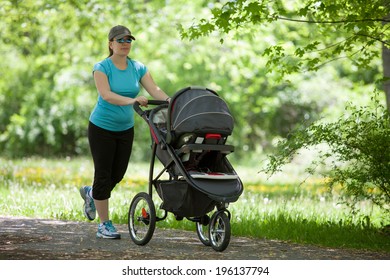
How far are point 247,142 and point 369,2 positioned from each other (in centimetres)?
1692

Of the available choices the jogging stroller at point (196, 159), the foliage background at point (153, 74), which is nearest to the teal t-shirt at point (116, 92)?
A: the jogging stroller at point (196, 159)

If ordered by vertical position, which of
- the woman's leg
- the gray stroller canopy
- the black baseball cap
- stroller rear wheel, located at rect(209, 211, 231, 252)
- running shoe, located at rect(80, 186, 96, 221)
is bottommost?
stroller rear wheel, located at rect(209, 211, 231, 252)

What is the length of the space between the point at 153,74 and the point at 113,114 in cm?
1326

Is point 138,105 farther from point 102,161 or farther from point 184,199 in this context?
point 184,199

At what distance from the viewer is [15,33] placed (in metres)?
16.0

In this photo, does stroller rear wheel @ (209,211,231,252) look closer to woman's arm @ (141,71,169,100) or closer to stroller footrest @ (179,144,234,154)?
stroller footrest @ (179,144,234,154)

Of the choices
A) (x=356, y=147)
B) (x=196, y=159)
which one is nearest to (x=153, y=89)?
(x=196, y=159)

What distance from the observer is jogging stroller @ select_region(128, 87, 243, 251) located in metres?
5.82

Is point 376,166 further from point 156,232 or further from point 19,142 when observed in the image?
point 19,142

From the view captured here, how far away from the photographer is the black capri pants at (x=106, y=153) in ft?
21.5

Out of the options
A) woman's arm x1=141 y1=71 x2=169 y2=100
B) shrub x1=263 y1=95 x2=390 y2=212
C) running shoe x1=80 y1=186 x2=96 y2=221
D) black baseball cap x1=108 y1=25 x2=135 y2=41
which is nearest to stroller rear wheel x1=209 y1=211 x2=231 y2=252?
shrub x1=263 y1=95 x2=390 y2=212

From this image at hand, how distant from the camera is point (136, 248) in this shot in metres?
6.24

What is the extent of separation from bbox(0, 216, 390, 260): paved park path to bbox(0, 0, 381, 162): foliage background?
24.8 feet

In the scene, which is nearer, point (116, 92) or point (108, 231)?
point (116, 92)
